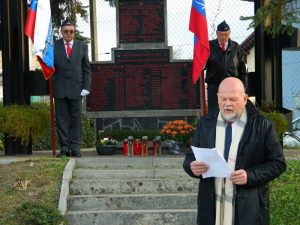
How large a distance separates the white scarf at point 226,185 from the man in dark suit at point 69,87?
5.33 meters

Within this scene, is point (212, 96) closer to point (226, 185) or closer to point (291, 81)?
point (226, 185)

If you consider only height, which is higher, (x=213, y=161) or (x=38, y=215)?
(x=213, y=161)

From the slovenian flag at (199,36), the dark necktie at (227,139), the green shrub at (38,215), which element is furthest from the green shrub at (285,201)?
the dark necktie at (227,139)

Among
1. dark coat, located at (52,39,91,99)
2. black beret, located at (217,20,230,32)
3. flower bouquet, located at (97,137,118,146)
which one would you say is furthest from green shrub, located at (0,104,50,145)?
black beret, located at (217,20,230,32)

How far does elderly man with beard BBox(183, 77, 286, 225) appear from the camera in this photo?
11.9 ft

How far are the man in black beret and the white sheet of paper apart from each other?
4.98m

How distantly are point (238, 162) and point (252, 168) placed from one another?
0.09 m

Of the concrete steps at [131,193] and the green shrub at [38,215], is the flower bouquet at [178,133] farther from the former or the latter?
the green shrub at [38,215]

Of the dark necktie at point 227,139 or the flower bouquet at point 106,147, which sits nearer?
the dark necktie at point 227,139

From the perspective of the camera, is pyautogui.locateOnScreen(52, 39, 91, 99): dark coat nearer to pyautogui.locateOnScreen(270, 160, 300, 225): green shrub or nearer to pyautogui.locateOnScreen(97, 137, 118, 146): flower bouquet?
pyautogui.locateOnScreen(97, 137, 118, 146): flower bouquet

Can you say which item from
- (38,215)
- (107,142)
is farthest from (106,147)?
(38,215)

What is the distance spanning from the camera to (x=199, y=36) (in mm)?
8688

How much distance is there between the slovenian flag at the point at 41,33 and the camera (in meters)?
8.70

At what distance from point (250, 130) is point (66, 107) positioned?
5602 mm
